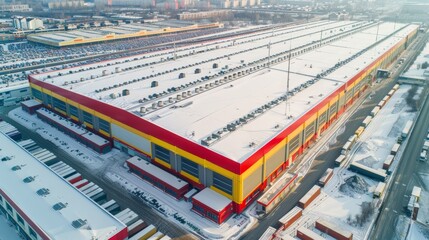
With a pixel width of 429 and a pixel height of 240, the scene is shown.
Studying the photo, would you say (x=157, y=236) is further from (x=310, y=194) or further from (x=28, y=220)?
(x=310, y=194)

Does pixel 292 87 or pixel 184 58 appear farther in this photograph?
pixel 184 58

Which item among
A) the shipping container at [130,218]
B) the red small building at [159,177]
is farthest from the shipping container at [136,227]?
the red small building at [159,177]

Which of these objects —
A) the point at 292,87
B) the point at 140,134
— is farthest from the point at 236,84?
the point at 140,134

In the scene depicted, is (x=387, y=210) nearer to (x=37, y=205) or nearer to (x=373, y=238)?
(x=373, y=238)

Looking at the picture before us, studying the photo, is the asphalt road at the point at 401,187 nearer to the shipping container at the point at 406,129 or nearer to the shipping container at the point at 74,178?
the shipping container at the point at 406,129

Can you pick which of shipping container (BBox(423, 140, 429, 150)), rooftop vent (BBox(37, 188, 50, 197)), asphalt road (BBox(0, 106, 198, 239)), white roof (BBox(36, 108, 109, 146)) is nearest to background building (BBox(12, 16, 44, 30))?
white roof (BBox(36, 108, 109, 146))

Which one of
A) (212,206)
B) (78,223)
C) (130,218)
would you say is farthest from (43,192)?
(212,206)
